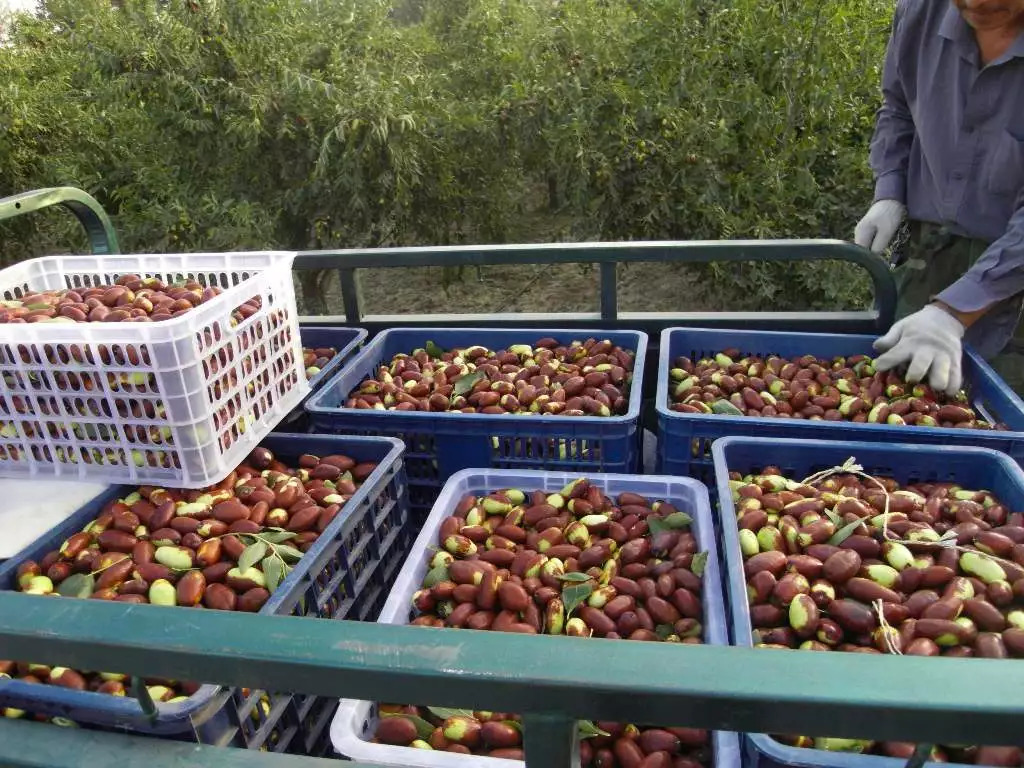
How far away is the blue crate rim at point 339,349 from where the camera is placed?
219 cm

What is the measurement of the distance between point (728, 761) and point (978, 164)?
1815mm

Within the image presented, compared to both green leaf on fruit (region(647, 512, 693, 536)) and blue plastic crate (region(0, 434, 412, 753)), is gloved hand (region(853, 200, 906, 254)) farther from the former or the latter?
blue plastic crate (region(0, 434, 412, 753))

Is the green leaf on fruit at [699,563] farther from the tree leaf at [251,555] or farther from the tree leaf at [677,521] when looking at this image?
the tree leaf at [251,555]

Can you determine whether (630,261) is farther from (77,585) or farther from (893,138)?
(77,585)

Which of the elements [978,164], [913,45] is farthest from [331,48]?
[978,164]

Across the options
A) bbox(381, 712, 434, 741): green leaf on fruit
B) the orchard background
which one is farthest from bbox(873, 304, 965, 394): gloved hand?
the orchard background

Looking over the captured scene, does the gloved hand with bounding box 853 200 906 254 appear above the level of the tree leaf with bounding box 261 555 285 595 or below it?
above

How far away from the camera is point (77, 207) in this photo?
2.49 meters

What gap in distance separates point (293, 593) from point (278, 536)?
25 centimetres

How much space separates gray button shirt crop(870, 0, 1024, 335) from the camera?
2.08 meters

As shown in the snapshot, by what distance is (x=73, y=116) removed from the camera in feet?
20.4

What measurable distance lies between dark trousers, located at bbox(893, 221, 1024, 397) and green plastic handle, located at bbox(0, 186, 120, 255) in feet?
8.21

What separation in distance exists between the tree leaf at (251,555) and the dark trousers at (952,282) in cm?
197

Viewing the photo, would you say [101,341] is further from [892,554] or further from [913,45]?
[913,45]
